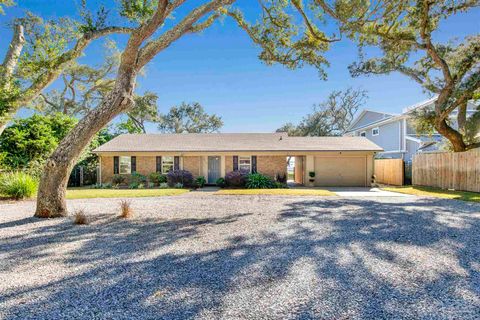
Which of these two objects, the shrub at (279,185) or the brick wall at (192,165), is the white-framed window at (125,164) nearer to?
the brick wall at (192,165)

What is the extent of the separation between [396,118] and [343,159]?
829 centimetres

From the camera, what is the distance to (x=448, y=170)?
49.5 ft

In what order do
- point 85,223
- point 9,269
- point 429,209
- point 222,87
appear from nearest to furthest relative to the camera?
point 9,269, point 85,223, point 429,209, point 222,87

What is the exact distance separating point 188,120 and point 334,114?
21.4 meters

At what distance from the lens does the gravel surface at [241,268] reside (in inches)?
112

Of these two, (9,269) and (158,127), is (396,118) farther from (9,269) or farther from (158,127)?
(158,127)

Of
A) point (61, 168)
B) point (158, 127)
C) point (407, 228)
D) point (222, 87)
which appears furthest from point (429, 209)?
point (158, 127)

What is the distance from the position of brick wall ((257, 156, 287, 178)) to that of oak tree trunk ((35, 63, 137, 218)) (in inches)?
493

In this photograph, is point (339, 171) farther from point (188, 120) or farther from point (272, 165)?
point (188, 120)

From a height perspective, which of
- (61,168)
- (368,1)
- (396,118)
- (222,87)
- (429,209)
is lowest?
(429,209)

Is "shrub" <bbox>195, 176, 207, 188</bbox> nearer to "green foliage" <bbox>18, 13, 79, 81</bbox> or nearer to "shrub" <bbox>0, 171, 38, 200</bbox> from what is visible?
"shrub" <bbox>0, 171, 38, 200</bbox>

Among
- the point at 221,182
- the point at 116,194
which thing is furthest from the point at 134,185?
the point at 221,182

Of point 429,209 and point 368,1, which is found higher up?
point 368,1

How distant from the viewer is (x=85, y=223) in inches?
273
